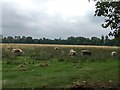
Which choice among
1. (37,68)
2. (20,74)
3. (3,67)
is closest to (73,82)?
(20,74)

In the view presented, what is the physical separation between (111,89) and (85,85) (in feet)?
4.14

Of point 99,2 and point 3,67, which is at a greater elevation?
point 99,2

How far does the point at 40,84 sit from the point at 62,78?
177 cm

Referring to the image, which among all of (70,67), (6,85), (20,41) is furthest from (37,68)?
(20,41)

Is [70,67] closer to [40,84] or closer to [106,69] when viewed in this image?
[106,69]

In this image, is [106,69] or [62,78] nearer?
[62,78]

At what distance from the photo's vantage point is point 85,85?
59.0 feet

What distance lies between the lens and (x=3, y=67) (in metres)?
23.1

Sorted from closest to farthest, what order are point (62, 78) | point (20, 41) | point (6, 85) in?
point (6, 85)
point (62, 78)
point (20, 41)

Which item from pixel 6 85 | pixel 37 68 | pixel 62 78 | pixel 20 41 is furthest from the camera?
pixel 20 41

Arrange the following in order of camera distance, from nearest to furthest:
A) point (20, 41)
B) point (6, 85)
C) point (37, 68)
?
1. point (6, 85)
2. point (37, 68)
3. point (20, 41)

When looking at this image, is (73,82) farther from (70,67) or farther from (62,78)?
(70,67)

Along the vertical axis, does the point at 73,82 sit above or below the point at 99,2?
below

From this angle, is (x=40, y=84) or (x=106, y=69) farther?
(x=106, y=69)
